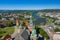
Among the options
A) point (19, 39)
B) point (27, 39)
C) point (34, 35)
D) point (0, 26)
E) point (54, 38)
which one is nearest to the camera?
point (34, 35)

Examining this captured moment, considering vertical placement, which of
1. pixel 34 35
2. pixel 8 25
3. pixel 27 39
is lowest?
pixel 8 25

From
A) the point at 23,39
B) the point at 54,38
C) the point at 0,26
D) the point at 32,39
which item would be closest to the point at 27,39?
the point at 23,39

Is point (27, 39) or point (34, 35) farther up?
point (34, 35)

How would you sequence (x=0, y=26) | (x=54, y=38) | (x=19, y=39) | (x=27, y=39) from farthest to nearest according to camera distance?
(x=0, y=26)
(x=54, y=38)
(x=27, y=39)
(x=19, y=39)

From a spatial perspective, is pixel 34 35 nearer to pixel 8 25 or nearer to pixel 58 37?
pixel 58 37

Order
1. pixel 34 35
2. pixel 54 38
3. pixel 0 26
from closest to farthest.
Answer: pixel 34 35 < pixel 54 38 < pixel 0 26

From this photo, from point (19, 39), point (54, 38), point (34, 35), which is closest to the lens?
point (34, 35)

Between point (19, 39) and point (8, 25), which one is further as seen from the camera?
point (8, 25)

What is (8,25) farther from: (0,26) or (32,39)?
(32,39)

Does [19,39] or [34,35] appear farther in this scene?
[19,39]

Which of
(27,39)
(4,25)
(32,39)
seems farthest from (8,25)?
(32,39)
